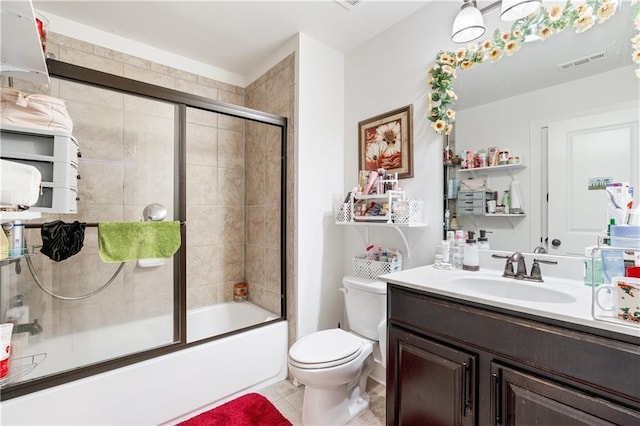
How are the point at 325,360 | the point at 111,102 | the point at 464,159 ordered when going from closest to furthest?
1. the point at 325,360
2. the point at 464,159
3. the point at 111,102

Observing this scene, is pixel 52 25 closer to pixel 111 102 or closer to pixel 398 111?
pixel 111 102

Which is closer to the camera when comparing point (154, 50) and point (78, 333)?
point (78, 333)

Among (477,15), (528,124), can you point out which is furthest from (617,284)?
(477,15)

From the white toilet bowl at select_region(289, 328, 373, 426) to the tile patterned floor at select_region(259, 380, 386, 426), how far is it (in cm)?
6

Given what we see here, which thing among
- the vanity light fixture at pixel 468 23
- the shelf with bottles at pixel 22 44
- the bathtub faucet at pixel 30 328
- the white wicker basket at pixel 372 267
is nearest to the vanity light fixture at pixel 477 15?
the vanity light fixture at pixel 468 23

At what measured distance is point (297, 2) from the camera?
5.73ft

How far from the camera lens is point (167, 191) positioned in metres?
2.23

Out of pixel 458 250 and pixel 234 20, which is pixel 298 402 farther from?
pixel 234 20

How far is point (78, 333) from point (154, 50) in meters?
2.12

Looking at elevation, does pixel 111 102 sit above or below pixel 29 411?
above

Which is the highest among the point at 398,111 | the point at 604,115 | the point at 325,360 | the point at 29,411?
the point at 398,111

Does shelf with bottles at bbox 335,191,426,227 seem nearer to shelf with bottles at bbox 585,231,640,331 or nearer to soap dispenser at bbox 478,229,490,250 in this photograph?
soap dispenser at bbox 478,229,490,250

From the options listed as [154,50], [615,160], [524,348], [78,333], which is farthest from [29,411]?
[615,160]

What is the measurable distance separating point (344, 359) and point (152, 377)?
103 centimetres
